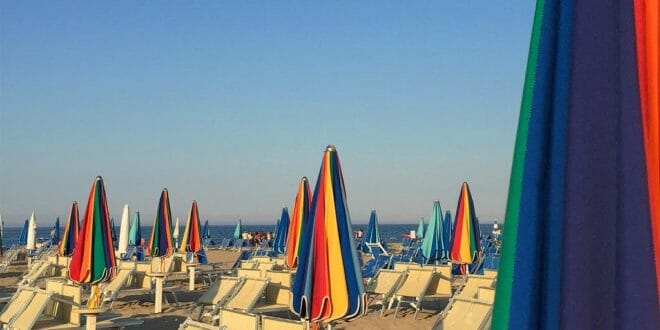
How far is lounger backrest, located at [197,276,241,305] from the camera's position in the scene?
26.6 ft

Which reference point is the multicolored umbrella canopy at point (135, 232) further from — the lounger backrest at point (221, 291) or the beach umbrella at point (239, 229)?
the beach umbrella at point (239, 229)

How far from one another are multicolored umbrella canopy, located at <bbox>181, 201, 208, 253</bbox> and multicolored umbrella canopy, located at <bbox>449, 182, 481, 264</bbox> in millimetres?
4783

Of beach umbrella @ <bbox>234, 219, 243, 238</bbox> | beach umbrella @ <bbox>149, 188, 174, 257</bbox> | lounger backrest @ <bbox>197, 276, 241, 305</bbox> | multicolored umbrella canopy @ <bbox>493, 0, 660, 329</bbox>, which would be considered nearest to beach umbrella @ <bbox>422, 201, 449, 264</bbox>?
beach umbrella @ <bbox>149, 188, 174, 257</bbox>

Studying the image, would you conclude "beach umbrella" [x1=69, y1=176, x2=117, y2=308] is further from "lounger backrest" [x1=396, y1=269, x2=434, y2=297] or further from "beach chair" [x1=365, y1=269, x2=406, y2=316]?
"lounger backrest" [x1=396, y1=269, x2=434, y2=297]

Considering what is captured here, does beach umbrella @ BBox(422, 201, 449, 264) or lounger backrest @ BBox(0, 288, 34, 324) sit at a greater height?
beach umbrella @ BBox(422, 201, 449, 264)

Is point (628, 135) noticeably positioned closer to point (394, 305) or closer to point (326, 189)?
point (326, 189)

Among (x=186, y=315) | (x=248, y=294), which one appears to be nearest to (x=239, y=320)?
(x=248, y=294)

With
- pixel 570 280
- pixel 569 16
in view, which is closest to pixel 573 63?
pixel 569 16

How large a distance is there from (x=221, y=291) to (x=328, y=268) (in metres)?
3.86

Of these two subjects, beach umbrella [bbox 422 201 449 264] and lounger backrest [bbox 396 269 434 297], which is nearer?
lounger backrest [bbox 396 269 434 297]

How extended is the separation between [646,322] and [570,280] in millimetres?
170

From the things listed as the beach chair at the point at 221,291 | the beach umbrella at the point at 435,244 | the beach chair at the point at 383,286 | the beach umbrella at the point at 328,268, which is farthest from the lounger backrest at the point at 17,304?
the beach umbrella at the point at 435,244

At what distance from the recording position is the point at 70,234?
11.1 metres

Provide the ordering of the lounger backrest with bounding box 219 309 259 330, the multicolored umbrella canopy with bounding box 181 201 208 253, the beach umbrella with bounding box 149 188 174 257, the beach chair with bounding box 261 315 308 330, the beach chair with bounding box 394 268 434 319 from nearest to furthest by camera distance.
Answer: the beach chair with bounding box 261 315 308 330 < the lounger backrest with bounding box 219 309 259 330 < the beach chair with bounding box 394 268 434 319 < the beach umbrella with bounding box 149 188 174 257 < the multicolored umbrella canopy with bounding box 181 201 208 253
